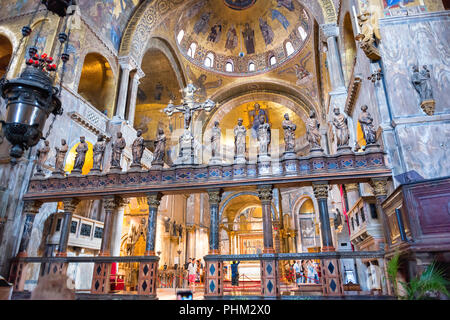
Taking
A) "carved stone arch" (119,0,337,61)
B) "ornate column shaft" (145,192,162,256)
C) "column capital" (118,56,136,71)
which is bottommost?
"ornate column shaft" (145,192,162,256)

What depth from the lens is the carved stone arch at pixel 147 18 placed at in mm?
14530

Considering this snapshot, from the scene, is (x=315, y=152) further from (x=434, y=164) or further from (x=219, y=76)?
(x=219, y=76)

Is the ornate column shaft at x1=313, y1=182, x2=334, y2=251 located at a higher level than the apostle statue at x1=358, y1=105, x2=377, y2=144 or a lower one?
lower

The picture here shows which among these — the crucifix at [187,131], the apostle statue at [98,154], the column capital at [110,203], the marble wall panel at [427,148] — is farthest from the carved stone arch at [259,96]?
the marble wall panel at [427,148]

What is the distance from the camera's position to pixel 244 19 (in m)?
23.3

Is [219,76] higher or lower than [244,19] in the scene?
lower

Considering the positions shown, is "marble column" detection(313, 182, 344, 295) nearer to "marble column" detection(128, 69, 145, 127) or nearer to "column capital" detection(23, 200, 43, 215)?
"column capital" detection(23, 200, 43, 215)

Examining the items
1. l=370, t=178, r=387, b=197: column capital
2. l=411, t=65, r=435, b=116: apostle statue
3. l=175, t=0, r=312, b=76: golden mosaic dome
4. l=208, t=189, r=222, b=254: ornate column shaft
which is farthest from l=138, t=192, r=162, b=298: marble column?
l=175, t=0, r=312, b=76: golden mosaic dome

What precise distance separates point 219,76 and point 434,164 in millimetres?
18813

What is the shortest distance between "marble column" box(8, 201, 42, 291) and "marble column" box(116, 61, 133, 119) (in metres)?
6.32

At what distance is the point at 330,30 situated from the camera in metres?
14.1

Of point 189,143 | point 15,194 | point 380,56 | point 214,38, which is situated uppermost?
point 214,38

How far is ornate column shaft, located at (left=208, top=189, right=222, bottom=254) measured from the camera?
25.6ft
